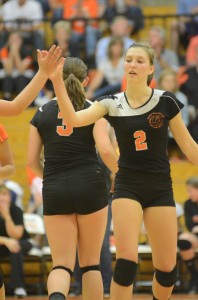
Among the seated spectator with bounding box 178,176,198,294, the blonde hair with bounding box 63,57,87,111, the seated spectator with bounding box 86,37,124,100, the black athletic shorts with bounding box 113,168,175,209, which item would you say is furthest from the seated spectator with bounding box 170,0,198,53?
the black athletic shorts with bounding box 113,168,175,209

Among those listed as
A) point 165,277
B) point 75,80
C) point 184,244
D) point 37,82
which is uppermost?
point 37,82

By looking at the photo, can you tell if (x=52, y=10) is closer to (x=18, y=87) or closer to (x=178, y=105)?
(x=18, y=87)

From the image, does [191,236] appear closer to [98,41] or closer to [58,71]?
[98,41]

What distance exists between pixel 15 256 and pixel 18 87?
366cm

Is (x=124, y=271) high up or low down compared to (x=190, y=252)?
up

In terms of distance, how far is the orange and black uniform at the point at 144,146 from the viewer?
6742mm

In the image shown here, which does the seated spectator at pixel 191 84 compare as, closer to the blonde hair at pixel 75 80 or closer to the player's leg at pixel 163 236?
the blonde hair at pixel 75 80

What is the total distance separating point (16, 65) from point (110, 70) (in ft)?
4.71

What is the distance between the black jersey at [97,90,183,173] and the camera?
674cm

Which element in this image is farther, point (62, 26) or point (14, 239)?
point (62, 26)

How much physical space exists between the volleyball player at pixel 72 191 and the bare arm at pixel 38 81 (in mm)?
695


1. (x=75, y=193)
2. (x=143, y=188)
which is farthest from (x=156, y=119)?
(x=75, y=193)

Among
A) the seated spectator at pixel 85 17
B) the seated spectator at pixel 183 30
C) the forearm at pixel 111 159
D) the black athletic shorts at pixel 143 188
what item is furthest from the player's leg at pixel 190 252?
the seated spectator at pixel 183 30

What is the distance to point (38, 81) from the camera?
19.7ft
